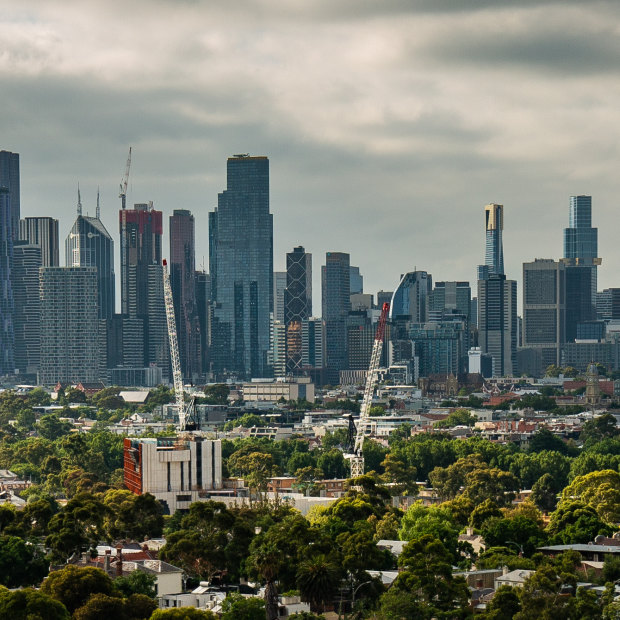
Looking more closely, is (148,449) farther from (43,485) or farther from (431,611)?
(431,611)

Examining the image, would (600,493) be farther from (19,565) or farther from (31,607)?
(31,607)

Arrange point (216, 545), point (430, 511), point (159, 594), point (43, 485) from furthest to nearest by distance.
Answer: point (43, 485), point (430, 511), point (216, 545), point (159, 594)

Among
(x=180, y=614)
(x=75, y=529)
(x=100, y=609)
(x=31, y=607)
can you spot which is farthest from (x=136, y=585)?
(x=75, y=529)

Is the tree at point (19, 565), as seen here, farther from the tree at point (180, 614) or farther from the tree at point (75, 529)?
the tree at point (180, 614)

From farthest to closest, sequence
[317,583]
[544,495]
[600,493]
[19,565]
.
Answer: [544,495] < [600,493] < [19,565] < [317,583]

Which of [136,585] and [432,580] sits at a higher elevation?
[432,580]

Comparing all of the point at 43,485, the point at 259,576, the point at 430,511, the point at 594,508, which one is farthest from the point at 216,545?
the point at 43,485
